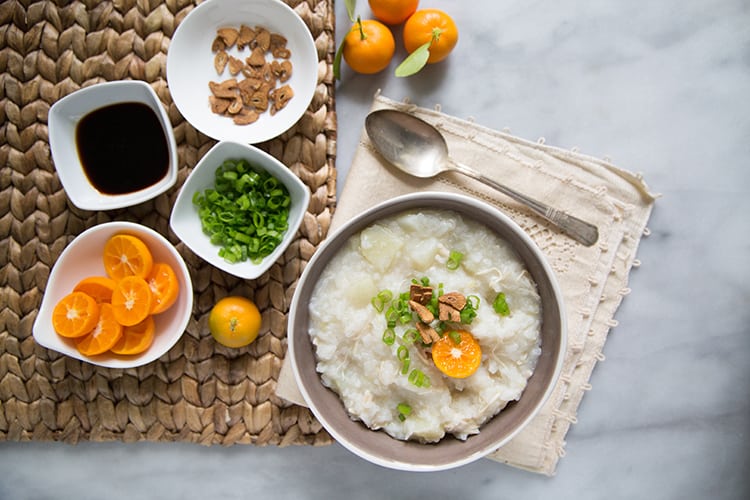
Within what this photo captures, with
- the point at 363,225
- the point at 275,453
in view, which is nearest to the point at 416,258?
the point at 363,225

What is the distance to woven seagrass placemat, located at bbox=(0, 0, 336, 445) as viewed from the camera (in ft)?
6.63

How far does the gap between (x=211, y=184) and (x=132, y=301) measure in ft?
1.44

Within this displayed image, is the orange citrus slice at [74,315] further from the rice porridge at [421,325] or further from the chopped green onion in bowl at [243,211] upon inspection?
the rice porridge at [421,325]

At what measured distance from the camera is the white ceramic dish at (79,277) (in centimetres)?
188

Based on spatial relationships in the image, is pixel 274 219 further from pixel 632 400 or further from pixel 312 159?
pixel 632 400

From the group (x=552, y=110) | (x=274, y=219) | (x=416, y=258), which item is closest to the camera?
(x=416, y=258)

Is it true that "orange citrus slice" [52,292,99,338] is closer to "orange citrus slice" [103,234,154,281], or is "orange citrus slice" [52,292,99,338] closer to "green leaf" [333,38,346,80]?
"orange citrus slice" [103,234,154,281]

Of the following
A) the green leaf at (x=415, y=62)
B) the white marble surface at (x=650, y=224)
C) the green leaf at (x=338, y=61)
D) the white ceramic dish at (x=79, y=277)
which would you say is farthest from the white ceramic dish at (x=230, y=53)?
the white ceramic dish at (x=79, y=277)

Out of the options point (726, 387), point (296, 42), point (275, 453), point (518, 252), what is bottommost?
point (275, 453)

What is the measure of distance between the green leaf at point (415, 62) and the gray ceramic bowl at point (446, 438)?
1.40 ft

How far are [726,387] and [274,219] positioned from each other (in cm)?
167

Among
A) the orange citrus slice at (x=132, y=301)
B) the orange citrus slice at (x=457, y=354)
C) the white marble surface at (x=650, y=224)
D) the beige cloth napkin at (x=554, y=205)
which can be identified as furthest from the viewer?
the white marble surface at (x=650, y=224)

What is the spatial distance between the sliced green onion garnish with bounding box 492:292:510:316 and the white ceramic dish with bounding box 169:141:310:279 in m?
0.64

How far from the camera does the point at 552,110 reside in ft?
6.82
